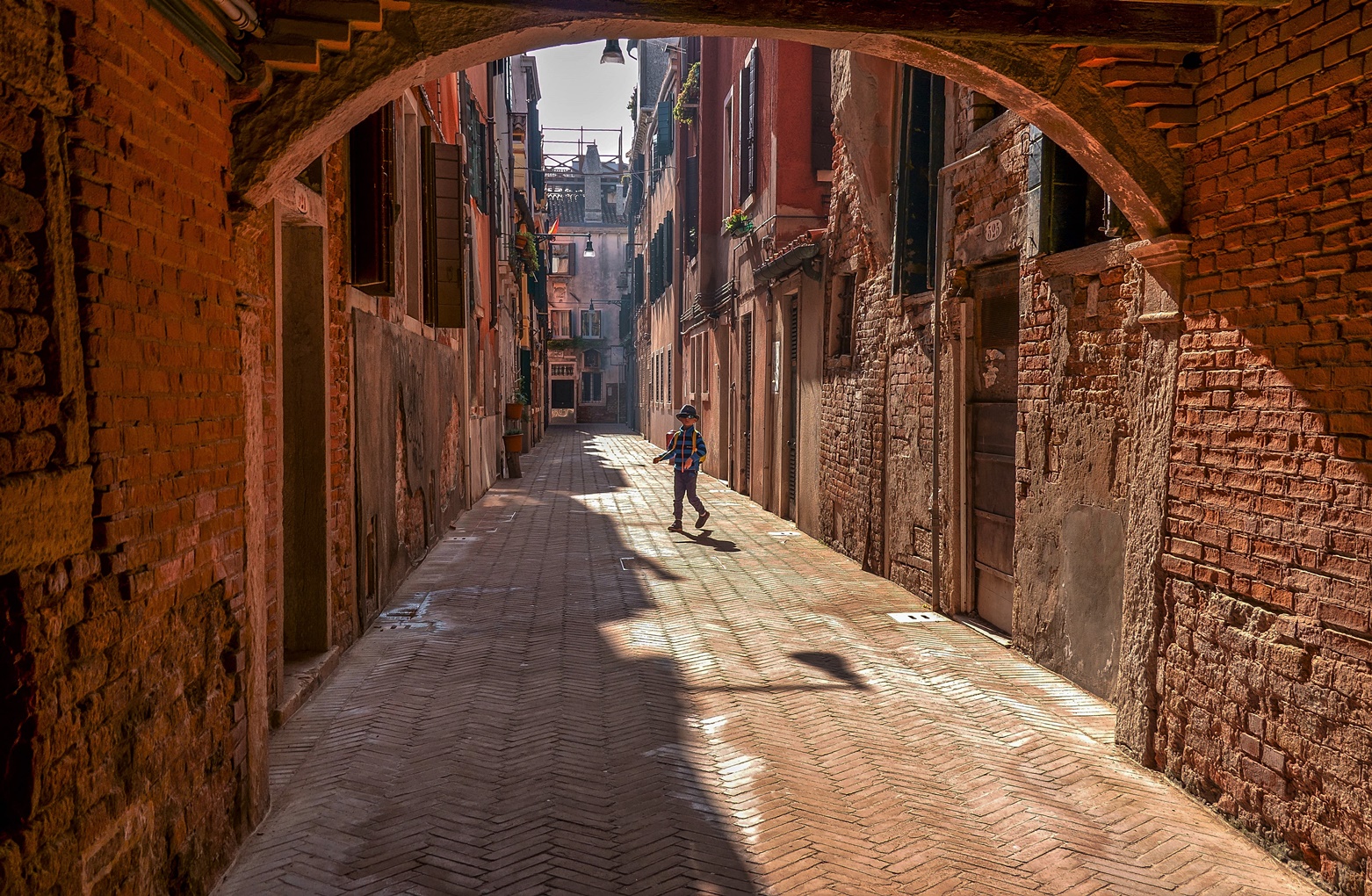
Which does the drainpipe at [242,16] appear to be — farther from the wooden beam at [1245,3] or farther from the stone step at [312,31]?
the wooden beam at [1245,3]

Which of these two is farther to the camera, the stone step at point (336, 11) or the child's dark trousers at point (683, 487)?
the child's dark trousers at point (683, 487)

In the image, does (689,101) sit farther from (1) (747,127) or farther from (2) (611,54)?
(2) (611,54)

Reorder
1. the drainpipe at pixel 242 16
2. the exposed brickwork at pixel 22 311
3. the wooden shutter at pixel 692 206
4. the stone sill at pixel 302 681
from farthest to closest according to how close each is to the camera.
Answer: the wooden shutter at pixel 692 206 → the stone sill at pixel 302 681 → the drainpipe at pixel 242 16 → the exposed brickwork at pixel 22 311

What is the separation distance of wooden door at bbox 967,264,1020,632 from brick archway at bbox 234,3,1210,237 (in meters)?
2.49

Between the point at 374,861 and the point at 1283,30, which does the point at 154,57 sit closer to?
the point at 374,861

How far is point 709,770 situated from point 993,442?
3673 millimetres

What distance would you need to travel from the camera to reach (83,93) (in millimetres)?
2648

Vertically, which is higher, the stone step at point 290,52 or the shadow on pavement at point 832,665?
the stone step at point 290,52

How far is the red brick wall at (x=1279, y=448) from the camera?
3.45m

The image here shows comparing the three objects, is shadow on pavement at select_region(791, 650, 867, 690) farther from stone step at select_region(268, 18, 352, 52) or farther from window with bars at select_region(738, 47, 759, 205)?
window with bars at select_region(738, 47, 759, 205)

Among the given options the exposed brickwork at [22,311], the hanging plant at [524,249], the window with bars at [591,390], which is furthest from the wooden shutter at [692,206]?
the window with bars at [591,390]

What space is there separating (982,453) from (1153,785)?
10.9ft

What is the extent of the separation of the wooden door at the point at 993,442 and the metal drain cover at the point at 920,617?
0.97 feet

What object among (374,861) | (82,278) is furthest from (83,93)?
(374,861)
